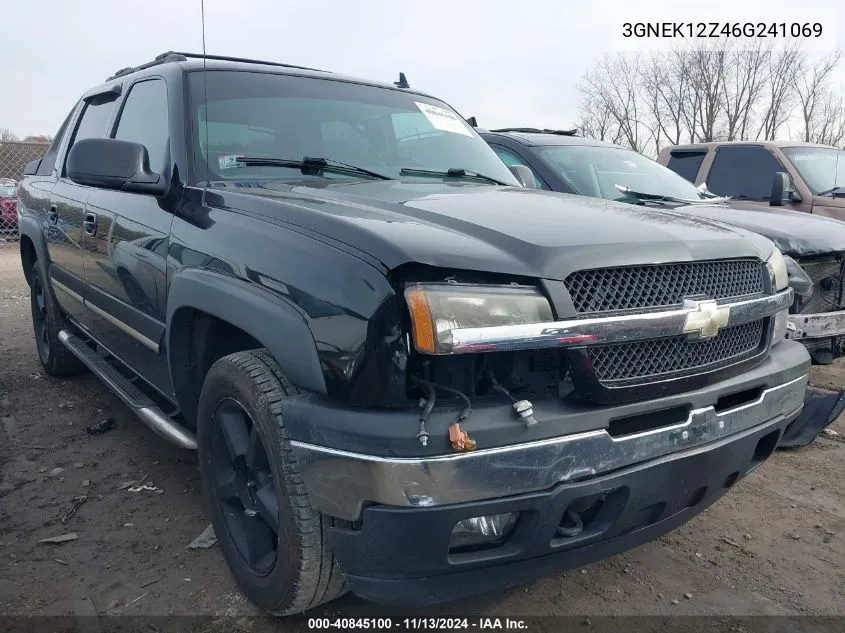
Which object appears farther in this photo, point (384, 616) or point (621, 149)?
point (621, 149)

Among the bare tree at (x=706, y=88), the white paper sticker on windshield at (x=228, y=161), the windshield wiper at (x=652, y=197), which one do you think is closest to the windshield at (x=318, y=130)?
the white paper sticker on windshield at (x=228, y=161)

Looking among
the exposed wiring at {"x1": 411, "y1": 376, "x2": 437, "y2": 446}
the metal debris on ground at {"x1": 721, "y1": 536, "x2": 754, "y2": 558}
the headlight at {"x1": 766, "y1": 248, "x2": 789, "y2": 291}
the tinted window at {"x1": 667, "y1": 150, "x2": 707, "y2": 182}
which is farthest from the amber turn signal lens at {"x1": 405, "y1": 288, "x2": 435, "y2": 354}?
the tinted window at {"x1": 667, "y1": 150, "x2": 707, "y2": 182}

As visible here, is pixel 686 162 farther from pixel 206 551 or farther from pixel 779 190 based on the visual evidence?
pixel 206 551

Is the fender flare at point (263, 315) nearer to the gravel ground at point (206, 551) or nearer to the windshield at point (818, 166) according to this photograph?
the gravel ground at point (206, 551)

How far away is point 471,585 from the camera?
1745mm

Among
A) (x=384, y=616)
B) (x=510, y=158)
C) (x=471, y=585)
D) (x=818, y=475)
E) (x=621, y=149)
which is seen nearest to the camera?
(x=471, y=585)

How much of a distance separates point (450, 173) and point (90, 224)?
1.78 m

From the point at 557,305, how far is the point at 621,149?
4.74 meters

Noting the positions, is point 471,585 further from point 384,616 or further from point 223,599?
point 223,599

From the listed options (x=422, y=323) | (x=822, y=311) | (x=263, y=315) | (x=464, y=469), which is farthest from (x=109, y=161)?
(x=822, y=311)

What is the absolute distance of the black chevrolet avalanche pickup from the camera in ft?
5.36

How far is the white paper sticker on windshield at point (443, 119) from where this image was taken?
11.2 feet

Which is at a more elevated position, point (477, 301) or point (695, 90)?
point (695, 90)

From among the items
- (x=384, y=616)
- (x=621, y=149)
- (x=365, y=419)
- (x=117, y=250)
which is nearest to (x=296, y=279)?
(x=365, y=419)
